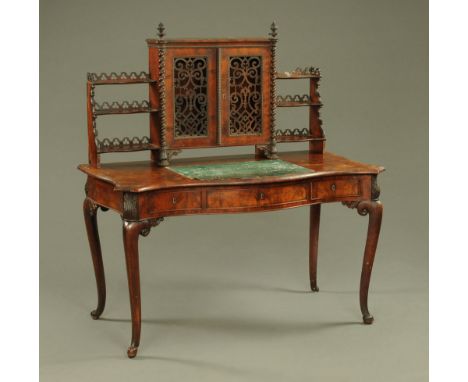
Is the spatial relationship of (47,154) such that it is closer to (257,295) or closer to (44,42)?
(44,42)

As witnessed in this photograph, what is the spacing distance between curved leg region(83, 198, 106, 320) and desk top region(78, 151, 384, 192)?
11.0 inches

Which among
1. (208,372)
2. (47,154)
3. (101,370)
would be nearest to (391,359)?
(208,372)

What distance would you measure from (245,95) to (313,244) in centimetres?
126

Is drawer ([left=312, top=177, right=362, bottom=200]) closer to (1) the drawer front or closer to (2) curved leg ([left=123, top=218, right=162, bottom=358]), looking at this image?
(1) the drawer front

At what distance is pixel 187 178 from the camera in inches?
253

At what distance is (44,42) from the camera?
8.57 metres

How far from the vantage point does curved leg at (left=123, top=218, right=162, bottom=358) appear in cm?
621

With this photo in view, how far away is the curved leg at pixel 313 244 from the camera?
754 cm

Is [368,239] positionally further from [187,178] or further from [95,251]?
[95,251]

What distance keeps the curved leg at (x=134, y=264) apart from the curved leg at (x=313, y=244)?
1.56 meters

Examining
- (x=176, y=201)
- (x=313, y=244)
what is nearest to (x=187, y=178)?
(x=176, y=201)

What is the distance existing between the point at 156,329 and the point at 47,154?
2.25 meters

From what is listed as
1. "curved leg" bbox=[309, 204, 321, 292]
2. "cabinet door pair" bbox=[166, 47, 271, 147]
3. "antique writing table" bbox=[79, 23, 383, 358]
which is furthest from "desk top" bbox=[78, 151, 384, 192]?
"curved leg" bbox=[309, 204, 321, 292]

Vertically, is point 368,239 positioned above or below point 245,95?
below
